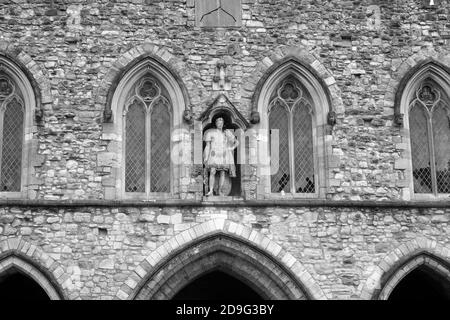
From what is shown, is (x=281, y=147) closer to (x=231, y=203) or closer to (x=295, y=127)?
(x=295, y=127)

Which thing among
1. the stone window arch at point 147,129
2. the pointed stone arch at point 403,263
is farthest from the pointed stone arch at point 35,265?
the pointed stone arch at point 403,263

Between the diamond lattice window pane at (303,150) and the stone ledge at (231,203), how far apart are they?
0.57 metres

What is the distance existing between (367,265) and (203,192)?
306cm

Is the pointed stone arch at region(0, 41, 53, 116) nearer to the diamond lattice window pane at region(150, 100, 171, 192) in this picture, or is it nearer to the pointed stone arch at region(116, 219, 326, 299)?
the diamond lattice window pane at region(150, 100, 171, 192)

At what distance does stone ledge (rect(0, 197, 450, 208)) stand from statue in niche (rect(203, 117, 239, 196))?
397mm

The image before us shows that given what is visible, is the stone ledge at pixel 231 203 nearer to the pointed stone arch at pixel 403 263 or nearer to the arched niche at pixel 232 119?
the arched niche at pixel 232 119

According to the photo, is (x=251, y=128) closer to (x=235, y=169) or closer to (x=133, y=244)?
(x=235, y=169)

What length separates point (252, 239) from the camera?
1374 centimetres

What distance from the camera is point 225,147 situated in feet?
46.8

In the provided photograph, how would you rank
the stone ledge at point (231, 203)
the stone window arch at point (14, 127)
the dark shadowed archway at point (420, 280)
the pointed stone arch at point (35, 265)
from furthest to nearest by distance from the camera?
the stone window arch at point (14, 127) → the dark shadowed archway at point (420, 280) → the stone ledge at point (231, 203) → the pointed stone arch at point (35, 265)

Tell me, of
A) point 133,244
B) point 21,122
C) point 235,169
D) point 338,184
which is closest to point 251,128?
point 235,169

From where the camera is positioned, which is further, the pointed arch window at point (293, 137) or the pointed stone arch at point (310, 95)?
the pointed arch window at point (293, 137)

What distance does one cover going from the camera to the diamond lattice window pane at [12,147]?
46.5 feet

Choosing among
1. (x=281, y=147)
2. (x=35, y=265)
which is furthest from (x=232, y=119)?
(x=35, y=265)
